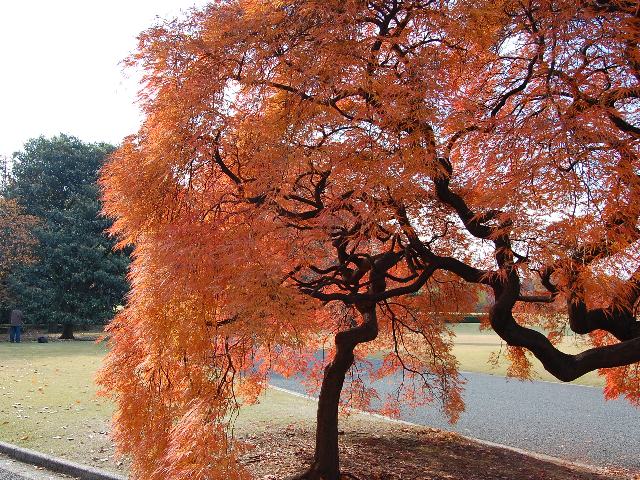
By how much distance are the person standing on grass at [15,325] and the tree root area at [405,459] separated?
16.7m

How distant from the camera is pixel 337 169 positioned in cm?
396

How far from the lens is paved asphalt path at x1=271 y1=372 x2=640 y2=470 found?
7.49m

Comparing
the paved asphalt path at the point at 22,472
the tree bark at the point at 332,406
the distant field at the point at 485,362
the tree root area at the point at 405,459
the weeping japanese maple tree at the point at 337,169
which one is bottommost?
the distant field at the point at 485,362

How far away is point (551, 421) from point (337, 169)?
7.44 m

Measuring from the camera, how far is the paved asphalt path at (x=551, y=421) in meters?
7.49

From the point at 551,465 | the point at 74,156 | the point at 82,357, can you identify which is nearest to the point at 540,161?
the point at 551,465

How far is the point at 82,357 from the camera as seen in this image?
52.1 feet

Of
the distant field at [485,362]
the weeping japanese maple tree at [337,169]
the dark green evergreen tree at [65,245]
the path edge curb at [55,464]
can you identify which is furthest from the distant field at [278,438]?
the dark green evergreen tree at [65,245]

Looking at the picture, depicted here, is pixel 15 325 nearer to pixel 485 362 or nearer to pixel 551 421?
pixel 485 362

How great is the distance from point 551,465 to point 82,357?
13.3 meters

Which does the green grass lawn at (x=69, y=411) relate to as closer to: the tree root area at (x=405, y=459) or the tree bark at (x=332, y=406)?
the tree root area at (x=405, y=459)

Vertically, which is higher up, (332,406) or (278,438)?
(332,406)

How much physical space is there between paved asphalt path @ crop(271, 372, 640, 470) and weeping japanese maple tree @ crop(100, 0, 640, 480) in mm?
3374

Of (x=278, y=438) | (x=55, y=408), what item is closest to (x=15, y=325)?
(x=55, y=408)
